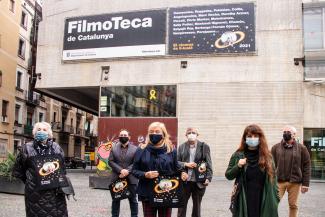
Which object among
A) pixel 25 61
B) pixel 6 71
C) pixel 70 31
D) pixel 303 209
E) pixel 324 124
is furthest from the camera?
pixel 25 61

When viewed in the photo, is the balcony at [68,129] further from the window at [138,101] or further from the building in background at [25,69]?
the window at [138,101]

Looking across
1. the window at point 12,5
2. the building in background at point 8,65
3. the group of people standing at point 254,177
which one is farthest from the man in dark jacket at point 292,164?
the window at point 12,5

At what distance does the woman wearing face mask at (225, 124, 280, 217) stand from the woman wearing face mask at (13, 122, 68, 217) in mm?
2164

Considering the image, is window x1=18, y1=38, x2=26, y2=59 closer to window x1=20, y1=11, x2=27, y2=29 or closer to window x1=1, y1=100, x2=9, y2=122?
window x1=20, y1=11, x2=27, y2=29

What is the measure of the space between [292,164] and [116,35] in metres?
22.1

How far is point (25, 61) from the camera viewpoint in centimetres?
4531

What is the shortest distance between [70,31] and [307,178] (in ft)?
80.8

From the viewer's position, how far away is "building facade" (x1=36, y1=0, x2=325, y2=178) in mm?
26188

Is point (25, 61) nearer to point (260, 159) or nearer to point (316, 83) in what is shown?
point (316, 83)

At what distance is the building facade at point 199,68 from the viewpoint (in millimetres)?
26188

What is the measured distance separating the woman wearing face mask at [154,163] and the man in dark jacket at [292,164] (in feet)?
8.83

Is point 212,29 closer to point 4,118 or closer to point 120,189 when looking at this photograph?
point 120,189

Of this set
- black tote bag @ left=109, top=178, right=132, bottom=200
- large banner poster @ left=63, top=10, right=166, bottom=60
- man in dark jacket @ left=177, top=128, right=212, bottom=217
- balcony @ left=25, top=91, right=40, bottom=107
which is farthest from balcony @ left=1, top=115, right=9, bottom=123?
man in dark jacket @ left=177, top=128, right=212, bottom=217

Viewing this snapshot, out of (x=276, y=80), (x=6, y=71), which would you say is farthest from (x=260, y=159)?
(x=6, y=71)
